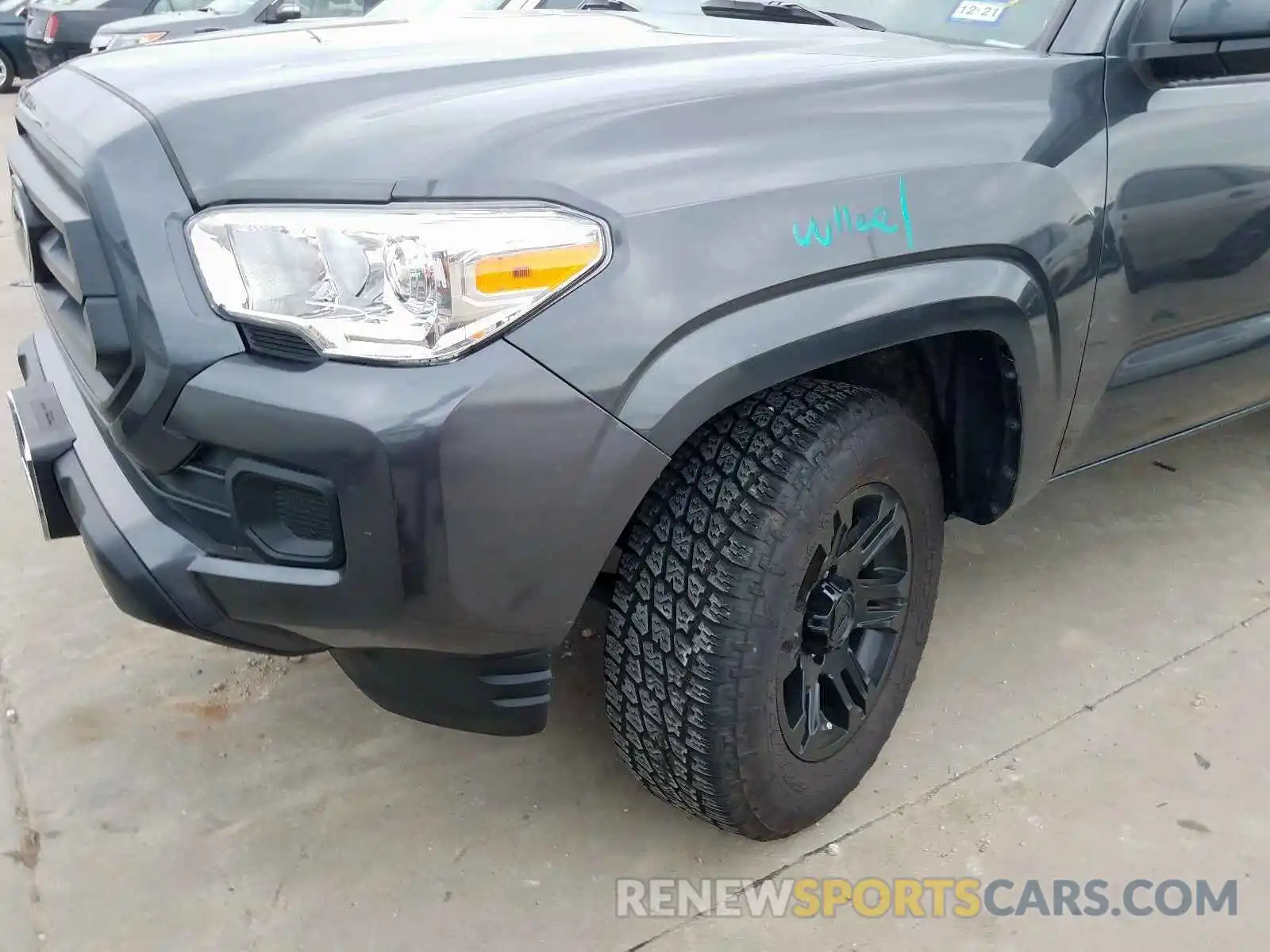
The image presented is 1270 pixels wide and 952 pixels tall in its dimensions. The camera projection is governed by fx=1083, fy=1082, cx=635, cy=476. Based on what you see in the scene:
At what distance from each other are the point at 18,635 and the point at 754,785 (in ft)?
6.05

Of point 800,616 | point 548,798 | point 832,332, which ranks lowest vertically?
point 548,798

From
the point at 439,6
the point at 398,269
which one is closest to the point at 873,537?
the point at 398,269

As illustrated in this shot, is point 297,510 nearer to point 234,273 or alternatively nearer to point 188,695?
point 234,273

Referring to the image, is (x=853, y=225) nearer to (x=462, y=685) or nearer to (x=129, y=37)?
(x=462, y=685)

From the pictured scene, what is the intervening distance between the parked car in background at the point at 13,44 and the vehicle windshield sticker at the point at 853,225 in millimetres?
13650

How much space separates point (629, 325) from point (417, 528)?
0.39m

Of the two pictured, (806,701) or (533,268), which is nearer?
(533,268)

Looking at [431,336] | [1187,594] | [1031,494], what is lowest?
[1187,594]

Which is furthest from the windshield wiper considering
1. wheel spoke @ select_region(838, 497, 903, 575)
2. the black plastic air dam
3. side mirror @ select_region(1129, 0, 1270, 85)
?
the black plastic air dam

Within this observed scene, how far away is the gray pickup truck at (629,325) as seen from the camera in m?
1.42

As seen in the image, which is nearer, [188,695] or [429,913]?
[429,913]

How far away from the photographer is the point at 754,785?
1851mm

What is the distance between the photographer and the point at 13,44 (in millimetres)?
12734

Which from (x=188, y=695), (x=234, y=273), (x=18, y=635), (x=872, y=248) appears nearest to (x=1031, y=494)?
(x=872, y=248)
